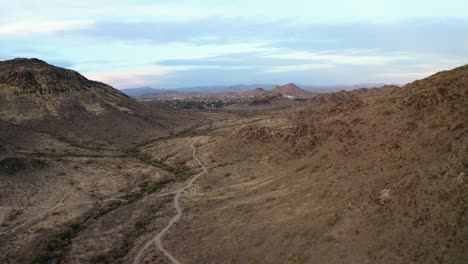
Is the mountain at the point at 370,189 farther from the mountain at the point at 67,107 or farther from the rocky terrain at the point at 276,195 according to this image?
the mountain at the point at 67,107

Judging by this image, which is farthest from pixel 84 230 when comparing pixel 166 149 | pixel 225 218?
pixel 166 149

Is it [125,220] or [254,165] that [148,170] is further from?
[125,220]

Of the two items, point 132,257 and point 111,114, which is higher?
point 111,114

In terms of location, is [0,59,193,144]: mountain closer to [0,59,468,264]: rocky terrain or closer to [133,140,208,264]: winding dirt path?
[0,59,468,264]: rocky terrain

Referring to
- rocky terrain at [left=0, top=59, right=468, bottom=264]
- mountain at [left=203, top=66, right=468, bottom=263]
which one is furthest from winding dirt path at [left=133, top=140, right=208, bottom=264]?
mountain at [left=203, top=66, right=468, bottom=263]

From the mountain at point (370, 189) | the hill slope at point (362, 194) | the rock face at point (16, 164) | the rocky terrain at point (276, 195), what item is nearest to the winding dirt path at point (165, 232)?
the rocky terrain at point (276, 195)

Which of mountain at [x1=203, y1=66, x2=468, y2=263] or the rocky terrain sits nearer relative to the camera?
mountain at [x1=203, y1=66, x2=468, y2=263]

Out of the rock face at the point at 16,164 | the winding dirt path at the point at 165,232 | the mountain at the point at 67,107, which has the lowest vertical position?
the winding dirt path at the point at 165,232

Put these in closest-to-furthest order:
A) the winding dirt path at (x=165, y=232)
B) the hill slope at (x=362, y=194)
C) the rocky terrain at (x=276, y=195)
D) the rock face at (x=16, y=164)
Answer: the hill slope at (x=362, y=194), the rocky terrain at (x=276, y=195), the winding dirt path at (x=165, y=232), the rock face at (x=16, y=164)
